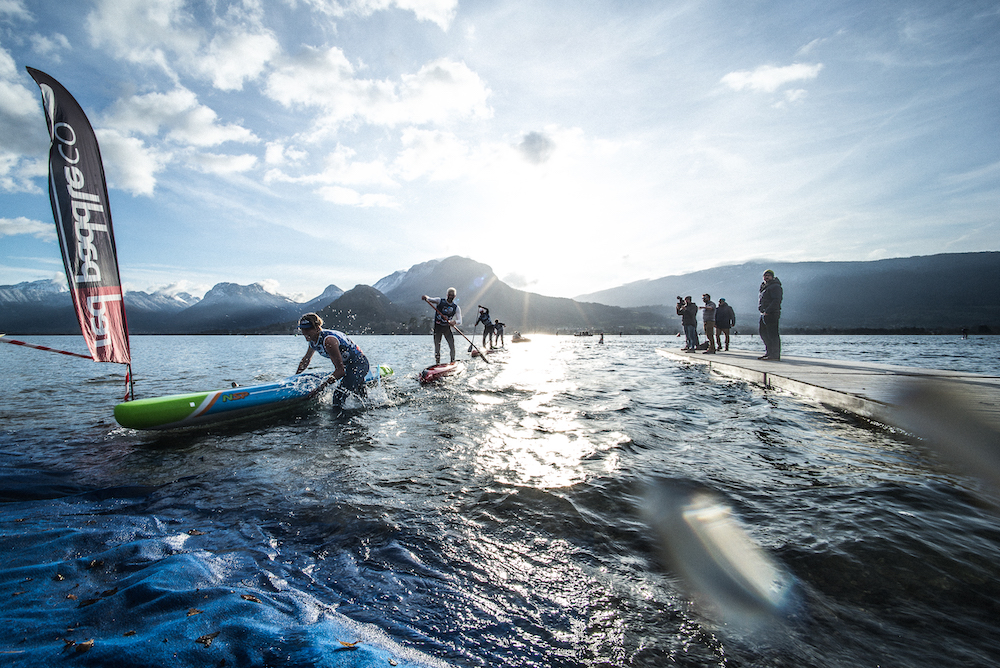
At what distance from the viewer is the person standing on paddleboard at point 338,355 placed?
848 cm

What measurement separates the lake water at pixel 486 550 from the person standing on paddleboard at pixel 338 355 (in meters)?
2.24

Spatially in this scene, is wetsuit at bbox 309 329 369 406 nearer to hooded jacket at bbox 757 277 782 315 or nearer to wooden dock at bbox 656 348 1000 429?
wooden dock at bbox 656 348 1000 429

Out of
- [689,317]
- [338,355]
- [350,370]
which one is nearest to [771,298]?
[689,317]

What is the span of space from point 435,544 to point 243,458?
4091mm

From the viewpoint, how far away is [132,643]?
1919 millimetres

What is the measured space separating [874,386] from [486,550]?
29.3 ft

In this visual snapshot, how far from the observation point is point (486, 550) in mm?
3244

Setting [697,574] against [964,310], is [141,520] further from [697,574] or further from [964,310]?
[964,310]

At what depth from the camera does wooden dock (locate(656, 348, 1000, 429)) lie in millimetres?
6258

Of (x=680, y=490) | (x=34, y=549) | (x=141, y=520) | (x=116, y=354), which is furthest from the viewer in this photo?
(x=116, y=354)

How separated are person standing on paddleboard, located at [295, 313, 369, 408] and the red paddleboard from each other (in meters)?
2.60

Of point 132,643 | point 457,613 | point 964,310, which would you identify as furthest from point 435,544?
point 964,310

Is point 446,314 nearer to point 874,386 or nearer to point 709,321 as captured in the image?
point 874,386

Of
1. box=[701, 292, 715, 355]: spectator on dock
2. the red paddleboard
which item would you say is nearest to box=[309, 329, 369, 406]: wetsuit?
the red paddleboard
